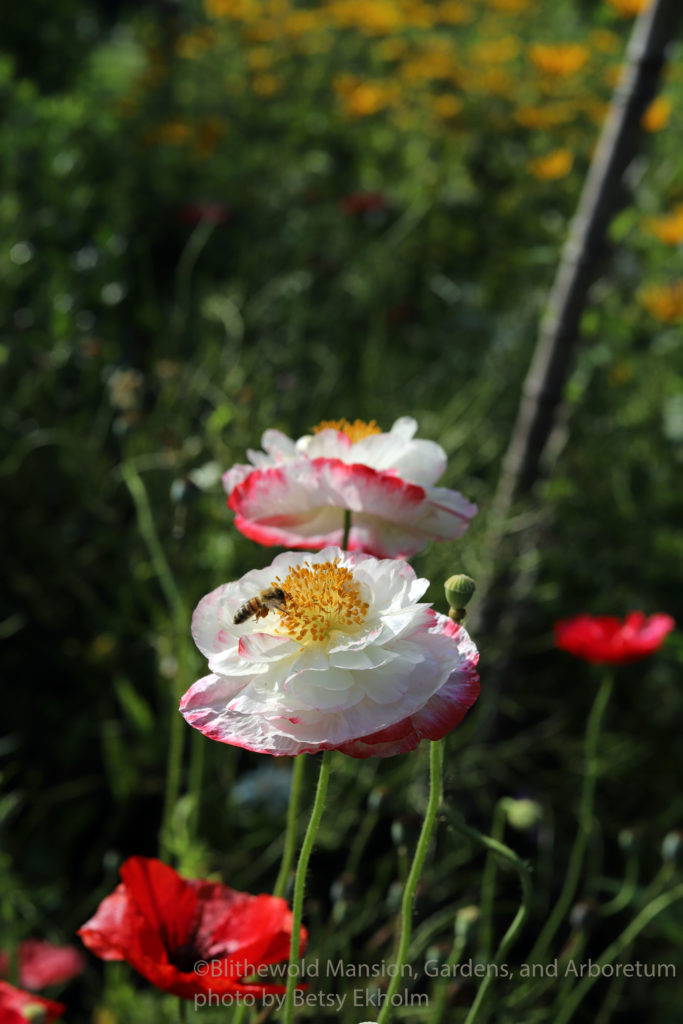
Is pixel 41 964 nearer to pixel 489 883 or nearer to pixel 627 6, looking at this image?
pixel 489 883

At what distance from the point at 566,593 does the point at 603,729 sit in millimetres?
271

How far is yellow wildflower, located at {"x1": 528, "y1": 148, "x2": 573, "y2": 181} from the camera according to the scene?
3.05 metres

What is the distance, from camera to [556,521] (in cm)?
179

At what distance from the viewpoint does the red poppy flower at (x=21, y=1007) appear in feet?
2.08

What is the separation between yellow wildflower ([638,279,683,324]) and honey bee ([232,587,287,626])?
172 cm

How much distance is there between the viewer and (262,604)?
582mm

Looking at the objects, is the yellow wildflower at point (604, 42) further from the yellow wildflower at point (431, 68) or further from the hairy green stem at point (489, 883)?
the hairy green stem at point (489, 883)

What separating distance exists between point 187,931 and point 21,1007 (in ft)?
0.40

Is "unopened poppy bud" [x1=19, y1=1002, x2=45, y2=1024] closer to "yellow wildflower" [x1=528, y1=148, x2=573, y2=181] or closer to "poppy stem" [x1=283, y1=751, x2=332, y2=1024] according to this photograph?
"poppy stem" [x1=283, y1=751, x2=332, y2=1024]

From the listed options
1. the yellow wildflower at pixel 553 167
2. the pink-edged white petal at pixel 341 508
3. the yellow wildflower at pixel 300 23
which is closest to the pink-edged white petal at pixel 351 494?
the pink-edged white petal at pixel 341 508

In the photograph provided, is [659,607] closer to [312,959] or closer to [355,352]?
[312,959]

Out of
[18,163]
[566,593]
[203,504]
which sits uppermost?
[18,163]

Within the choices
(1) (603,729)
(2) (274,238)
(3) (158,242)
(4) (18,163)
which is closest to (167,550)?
(1) (603,729)

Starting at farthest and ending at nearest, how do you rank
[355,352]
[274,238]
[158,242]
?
[158,242]
[274,238]
[355,352]
